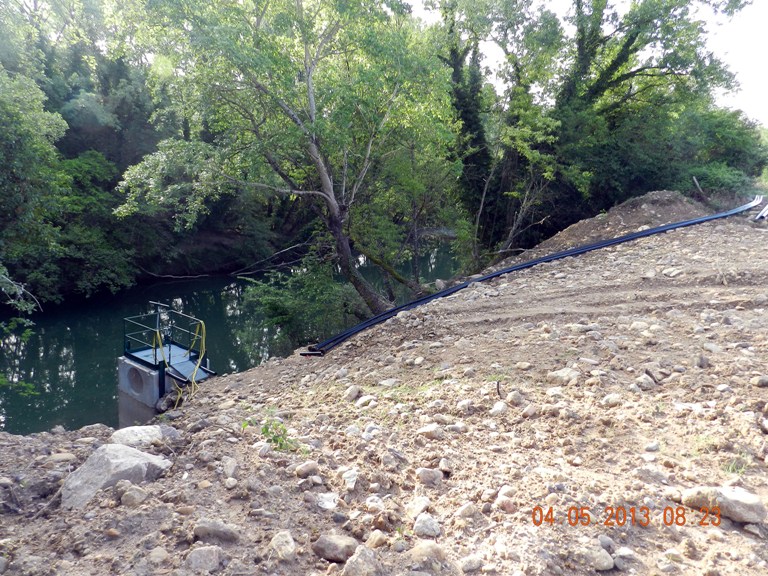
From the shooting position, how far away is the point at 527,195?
1537cm

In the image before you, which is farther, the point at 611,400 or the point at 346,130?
the point at 346,130

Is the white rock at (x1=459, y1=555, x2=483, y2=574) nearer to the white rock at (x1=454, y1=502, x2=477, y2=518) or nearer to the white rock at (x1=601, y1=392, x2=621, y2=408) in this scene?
the white rock at (x1=454, y1=502, x2=477, y2=518)

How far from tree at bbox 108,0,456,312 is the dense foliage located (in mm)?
44

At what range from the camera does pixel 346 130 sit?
10.4 m

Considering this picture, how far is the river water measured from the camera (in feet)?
39.7

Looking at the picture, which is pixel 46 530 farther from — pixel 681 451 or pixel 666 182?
pixel 666 182

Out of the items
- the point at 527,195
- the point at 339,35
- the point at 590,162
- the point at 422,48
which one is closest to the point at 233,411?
the point at 339,35

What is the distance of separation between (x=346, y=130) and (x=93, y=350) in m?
11.3

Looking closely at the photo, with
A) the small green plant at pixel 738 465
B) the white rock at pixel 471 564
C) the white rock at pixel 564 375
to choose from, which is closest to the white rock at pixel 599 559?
the white rock at pixel 471 564

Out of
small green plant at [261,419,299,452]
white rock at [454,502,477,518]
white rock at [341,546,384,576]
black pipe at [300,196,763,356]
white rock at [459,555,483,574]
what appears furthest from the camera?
black pipe at [300,196,763,356]

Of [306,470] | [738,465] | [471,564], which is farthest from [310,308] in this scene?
[471,564]

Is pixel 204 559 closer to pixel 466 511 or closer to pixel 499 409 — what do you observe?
pixel 466 511

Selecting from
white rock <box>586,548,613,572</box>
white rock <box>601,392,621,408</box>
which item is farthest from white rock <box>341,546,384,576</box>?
white rock <box>601,392,621,408</box>
